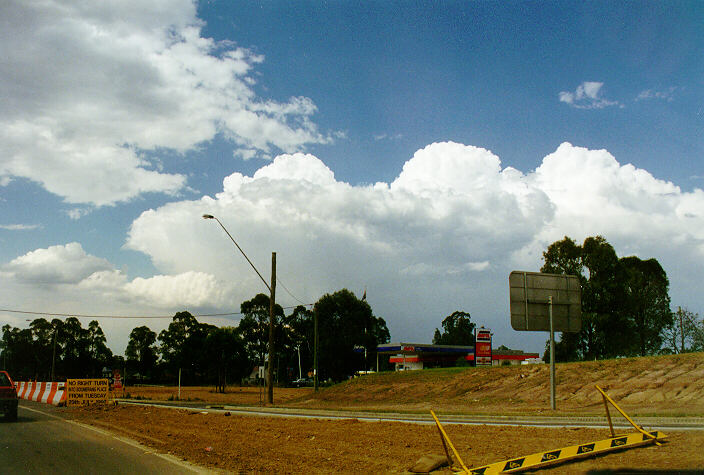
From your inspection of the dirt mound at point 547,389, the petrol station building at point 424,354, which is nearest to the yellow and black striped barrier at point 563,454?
the dirt mound at point 547,389

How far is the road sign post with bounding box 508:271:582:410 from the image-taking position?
25.5 m

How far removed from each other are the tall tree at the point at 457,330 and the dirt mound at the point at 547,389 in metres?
104

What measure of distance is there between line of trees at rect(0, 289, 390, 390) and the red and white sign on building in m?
44.8

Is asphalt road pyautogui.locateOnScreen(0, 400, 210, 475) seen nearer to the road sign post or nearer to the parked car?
the parked car

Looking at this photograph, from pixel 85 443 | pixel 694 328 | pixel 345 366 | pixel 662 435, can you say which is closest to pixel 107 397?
pixel 85 443

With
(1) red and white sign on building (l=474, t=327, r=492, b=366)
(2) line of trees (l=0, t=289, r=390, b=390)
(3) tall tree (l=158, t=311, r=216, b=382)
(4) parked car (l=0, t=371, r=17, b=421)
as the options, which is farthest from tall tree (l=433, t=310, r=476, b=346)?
(4) parked car (l=0, t=371, r=17, b=421)

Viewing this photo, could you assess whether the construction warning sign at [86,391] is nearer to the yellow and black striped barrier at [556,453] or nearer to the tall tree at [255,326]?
the yellow and black striped barrier at [556,453]

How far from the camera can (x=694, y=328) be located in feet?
195

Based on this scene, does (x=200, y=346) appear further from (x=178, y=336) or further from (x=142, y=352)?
(x=142, y=352)

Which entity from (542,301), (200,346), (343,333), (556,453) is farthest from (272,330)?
(343,333)

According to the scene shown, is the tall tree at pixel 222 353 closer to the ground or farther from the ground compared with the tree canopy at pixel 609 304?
closer to the ground

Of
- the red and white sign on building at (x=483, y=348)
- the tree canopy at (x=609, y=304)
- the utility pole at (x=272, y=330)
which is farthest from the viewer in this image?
the tree canopy at (x=609, y=304)

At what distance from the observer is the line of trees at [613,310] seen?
57.6m

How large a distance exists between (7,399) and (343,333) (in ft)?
287
